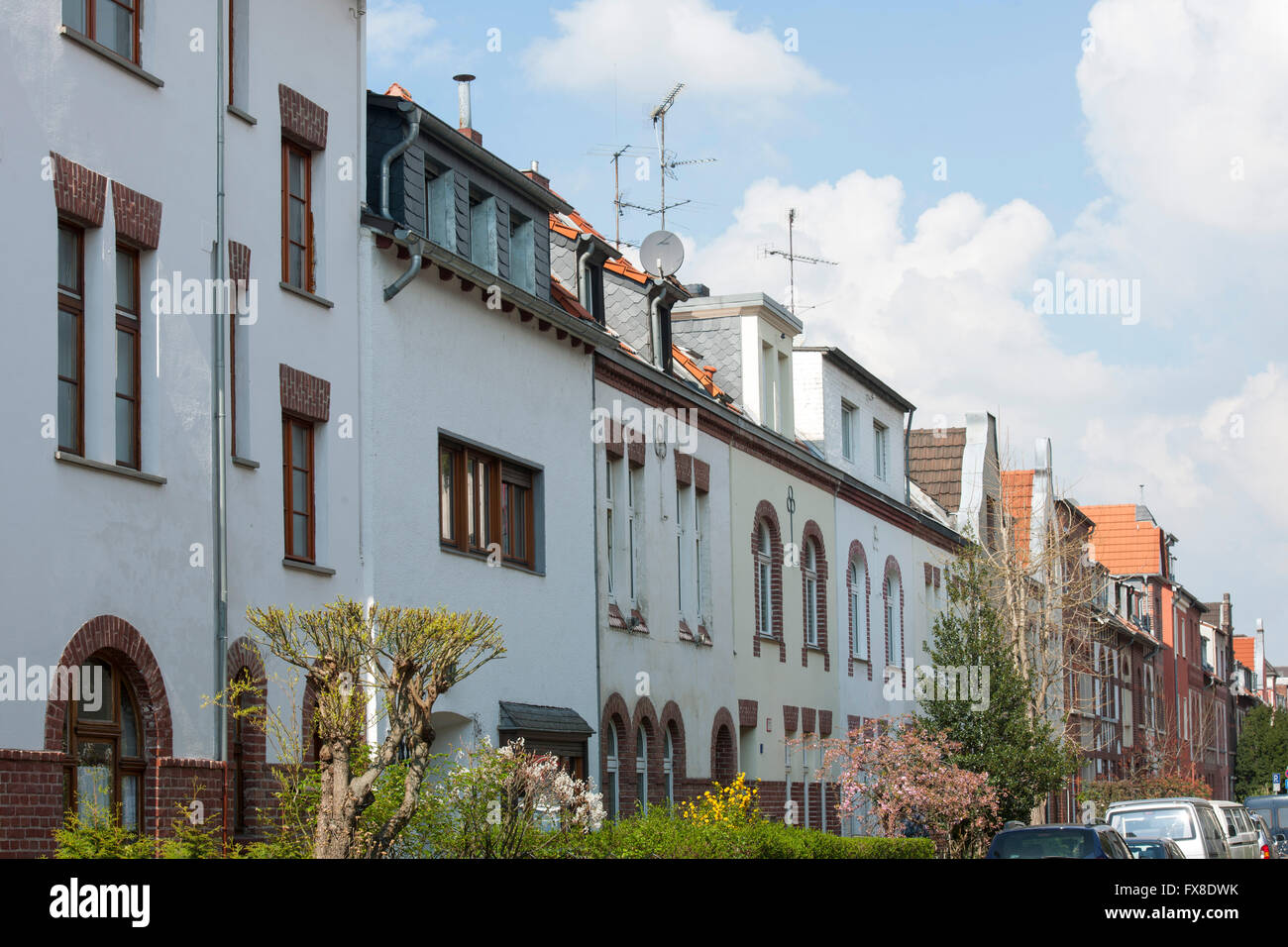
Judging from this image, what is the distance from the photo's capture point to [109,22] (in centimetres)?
1576

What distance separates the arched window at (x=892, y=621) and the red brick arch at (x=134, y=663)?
87.5ft

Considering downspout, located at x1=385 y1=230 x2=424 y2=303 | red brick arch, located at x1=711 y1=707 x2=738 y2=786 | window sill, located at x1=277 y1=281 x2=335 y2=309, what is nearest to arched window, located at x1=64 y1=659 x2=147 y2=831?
window sill, located at x1=277 y1=281 x2=335 y2=309

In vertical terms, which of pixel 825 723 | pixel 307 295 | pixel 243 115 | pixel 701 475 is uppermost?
pixel 243 115

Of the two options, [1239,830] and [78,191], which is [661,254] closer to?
[1239,830]

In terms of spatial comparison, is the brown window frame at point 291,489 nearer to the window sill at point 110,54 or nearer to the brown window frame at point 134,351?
the brown window frame at point 134,351

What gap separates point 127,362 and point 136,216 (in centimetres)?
133

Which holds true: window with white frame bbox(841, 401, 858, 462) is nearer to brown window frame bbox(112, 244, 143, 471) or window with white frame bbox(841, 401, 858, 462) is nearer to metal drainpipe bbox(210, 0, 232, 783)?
metal drainpipe bbox(210, 0, 232, 783)

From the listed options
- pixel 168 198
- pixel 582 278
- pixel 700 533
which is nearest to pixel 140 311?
pixel 168 198

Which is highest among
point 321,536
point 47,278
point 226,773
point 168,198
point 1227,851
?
point 168,198

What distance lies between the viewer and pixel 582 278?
1047 inches

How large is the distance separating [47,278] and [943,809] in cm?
2158

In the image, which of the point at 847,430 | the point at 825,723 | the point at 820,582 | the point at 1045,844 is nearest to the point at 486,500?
the point at 1045,844
